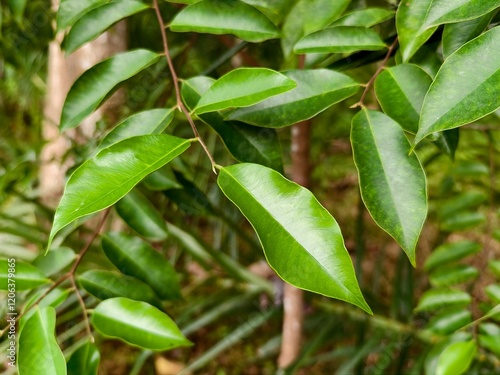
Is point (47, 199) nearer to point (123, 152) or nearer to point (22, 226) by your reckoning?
point (22, 226)

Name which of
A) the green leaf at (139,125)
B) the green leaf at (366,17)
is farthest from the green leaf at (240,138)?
the green leaf at (366,17)

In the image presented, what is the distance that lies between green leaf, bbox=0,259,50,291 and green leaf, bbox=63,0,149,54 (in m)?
0.22

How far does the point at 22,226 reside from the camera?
0.92 m

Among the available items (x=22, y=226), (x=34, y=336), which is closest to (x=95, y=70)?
(x=34, y=336)

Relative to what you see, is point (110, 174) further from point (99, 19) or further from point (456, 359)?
point (456, 359)

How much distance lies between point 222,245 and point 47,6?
0.68 metres

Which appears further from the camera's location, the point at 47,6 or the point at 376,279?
the point at 376,279

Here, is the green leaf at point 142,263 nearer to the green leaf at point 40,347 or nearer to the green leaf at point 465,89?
the green leaf at point 40,347

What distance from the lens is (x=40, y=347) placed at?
0.38m

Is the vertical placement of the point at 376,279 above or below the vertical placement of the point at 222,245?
below

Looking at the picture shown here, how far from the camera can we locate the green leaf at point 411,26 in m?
0.38

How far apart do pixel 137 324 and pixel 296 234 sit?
17 cm

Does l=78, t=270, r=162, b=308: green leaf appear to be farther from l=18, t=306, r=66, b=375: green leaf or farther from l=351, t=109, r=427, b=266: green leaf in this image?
l=351, t=109, r=427, b=266: green leaf

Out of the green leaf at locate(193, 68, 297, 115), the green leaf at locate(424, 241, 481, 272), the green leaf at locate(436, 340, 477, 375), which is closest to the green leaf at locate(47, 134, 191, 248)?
the green leaf at locate(193, 68, 297, 115)
